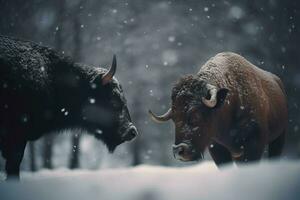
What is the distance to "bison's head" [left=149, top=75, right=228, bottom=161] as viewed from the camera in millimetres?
2428

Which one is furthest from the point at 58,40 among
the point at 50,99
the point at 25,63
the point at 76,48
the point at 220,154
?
the point at 220,154

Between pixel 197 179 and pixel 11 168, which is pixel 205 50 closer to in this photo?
pixel 197 179

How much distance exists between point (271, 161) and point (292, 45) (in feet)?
2.64

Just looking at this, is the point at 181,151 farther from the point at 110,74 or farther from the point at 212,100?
the point at 110,74

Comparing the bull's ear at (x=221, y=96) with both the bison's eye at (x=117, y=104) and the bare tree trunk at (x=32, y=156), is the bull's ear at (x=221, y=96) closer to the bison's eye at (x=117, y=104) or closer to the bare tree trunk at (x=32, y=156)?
the bison's eye at (x=117, y=104)

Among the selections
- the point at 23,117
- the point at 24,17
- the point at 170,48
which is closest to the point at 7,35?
the point at 24,17

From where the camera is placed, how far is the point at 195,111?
8.14ft

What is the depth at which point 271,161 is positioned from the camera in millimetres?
2896

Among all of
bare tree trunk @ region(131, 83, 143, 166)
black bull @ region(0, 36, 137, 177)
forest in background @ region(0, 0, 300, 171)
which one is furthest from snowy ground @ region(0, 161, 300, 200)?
bare tree trunk @ region(131, 83, 143, 166)

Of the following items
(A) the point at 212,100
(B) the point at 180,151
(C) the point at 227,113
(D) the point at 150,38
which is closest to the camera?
(B) the point at 180,151

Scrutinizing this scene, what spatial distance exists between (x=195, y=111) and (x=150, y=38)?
78cm

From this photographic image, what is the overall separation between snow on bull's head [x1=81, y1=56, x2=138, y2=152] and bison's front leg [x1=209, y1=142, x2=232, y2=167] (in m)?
0.52

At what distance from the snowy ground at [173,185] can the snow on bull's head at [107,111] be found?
29 cm

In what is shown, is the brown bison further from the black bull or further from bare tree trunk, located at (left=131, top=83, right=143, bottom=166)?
bare tree trunk, located at (left=131, top=83, right=143, bottom=166)
